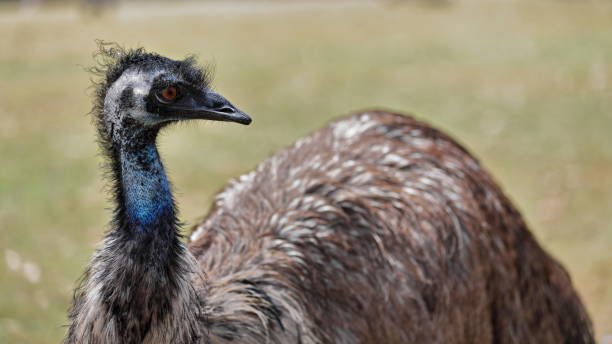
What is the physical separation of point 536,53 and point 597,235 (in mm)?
7337

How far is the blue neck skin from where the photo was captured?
2.90 metres

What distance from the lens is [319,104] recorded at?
473 inches

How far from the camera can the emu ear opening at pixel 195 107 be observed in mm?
3006

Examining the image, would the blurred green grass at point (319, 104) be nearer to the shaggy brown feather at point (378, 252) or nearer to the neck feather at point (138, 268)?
the shaggy brown feather at point (378, 252)

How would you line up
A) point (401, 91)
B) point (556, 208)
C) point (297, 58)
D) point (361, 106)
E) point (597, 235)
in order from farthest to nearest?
point (297, 58) < point (401, 91) < point (361, 106) < point (556, 208) < point (597, 235)

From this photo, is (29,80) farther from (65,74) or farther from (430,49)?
(430,49)

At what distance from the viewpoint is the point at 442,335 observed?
3.90 metres

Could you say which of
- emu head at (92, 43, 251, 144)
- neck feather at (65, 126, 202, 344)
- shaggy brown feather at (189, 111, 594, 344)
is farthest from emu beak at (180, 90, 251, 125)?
shaggy brown feather at (189, 111, 594, 344)

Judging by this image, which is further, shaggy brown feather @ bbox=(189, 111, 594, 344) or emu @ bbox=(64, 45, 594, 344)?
shaggy brown feather @ bbox=(189, 111, 594, 344)

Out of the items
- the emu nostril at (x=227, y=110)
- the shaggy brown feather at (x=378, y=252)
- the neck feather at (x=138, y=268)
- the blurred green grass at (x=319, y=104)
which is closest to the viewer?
the neck feather at (x=138, y=268)

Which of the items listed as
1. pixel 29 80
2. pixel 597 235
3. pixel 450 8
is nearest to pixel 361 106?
pixel 597 235

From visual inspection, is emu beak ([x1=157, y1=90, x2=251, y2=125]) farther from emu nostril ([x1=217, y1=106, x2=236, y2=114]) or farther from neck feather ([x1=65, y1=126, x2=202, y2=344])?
neck feather ([x1=65, y1=126, x2=202, y2=344])

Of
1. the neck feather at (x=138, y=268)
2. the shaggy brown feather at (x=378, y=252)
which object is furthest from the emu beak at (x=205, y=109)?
the shaggy brown feather at (x=378, y=252)

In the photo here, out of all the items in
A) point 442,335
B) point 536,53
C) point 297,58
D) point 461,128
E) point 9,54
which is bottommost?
point 442,335
